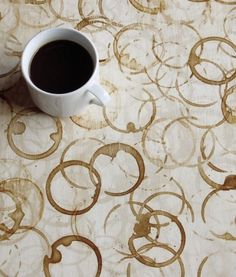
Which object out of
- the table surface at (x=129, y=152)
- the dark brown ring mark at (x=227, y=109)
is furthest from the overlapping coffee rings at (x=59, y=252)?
the dark brown ring mark at (x=227, y=109)

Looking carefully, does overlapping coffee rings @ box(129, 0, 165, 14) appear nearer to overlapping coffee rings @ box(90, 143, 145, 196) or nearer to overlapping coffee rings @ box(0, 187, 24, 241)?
overlapping coffee rings @ box(90, 143, 145, 196)

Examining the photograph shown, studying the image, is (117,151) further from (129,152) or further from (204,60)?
(204,60)

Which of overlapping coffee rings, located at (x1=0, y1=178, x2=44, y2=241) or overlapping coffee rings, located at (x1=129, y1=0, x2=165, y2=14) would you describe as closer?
overlapping coffee rings, located at (x1=0, y1=178, x2=44, y2=241)

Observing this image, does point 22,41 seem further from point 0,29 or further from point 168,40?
point 168,40

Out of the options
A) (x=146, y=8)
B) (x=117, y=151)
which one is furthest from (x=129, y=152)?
(x=146, y=8)

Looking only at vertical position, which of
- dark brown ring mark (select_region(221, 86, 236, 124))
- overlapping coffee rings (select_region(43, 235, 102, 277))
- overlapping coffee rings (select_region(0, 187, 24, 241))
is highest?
dark brown ring mark (select_region(221, 86, 236, 124))

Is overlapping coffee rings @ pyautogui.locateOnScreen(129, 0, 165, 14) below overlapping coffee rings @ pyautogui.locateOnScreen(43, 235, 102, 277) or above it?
above

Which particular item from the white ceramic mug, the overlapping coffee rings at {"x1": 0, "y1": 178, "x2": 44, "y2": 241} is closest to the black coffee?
the white ceramic mug

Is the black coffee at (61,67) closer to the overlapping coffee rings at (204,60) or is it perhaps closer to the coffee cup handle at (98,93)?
the coffee cup handle at (98,93)
